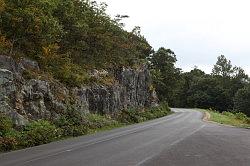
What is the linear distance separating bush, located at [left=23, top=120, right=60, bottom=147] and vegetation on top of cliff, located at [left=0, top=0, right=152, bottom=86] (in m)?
5.26

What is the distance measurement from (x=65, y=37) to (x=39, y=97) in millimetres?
15568

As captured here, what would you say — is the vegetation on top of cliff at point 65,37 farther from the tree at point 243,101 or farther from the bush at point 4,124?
the tree at point 243,101

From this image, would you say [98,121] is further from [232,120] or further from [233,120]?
[233,120]

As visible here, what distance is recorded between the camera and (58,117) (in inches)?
1179

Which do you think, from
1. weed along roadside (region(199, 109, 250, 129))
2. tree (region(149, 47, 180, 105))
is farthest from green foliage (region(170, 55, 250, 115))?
weed along roadside (region(199, 109, 250, 129))

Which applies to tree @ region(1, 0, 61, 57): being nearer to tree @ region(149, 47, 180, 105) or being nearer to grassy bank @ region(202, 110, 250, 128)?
grassy bank @ region(202, 110, 250, 128)

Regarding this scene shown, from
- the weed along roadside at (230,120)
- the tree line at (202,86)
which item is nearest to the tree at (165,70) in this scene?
the tree line at (202,86)

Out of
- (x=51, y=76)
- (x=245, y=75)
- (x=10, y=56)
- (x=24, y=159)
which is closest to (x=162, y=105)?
(x=51, y=76)

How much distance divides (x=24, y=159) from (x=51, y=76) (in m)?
17.6

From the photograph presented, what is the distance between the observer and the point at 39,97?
28719mm

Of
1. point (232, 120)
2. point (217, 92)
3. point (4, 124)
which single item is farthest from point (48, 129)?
point (217, 92)

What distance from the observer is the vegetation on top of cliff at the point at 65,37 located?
29438mm

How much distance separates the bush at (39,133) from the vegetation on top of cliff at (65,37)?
5.26 meters

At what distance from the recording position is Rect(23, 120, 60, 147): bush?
2295 centimetres
